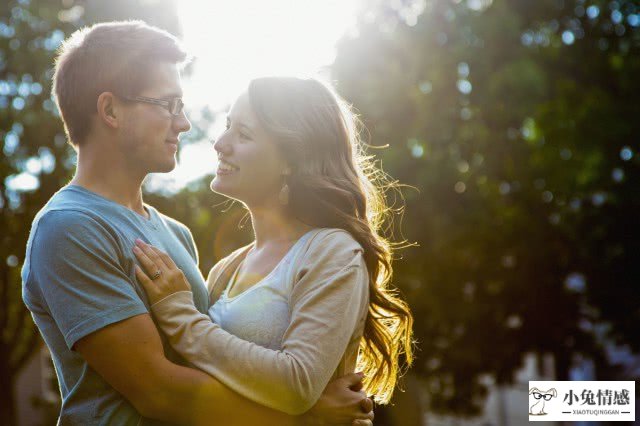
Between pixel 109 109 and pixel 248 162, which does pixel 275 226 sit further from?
pixel 109 109

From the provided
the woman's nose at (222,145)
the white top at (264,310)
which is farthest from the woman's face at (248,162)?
the white top at (264,310)

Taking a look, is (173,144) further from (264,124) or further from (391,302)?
(391,302)

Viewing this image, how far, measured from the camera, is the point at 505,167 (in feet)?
53.4

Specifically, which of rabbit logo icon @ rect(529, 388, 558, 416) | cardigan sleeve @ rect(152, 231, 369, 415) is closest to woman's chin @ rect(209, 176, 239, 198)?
cardigan sleeve @ rect(152, 231, 369, 415)

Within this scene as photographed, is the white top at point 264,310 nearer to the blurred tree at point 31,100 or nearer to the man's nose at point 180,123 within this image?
the man's nose at point 180,123

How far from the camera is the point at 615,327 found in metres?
16.6

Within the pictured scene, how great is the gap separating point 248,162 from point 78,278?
1066mm

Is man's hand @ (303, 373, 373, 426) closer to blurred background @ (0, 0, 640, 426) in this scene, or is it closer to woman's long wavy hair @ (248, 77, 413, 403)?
woman's long wavy hair @ (248, 77, 413, 403)

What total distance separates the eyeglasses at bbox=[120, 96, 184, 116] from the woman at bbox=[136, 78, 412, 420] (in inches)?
10.5

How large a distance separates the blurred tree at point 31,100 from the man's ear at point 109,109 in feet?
40.1

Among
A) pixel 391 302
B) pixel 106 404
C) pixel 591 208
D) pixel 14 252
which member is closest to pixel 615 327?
pixel 591 208

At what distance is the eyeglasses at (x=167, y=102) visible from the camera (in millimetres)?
3379

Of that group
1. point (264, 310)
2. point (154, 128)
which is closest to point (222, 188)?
point (154, 128)

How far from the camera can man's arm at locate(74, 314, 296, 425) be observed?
284cm
